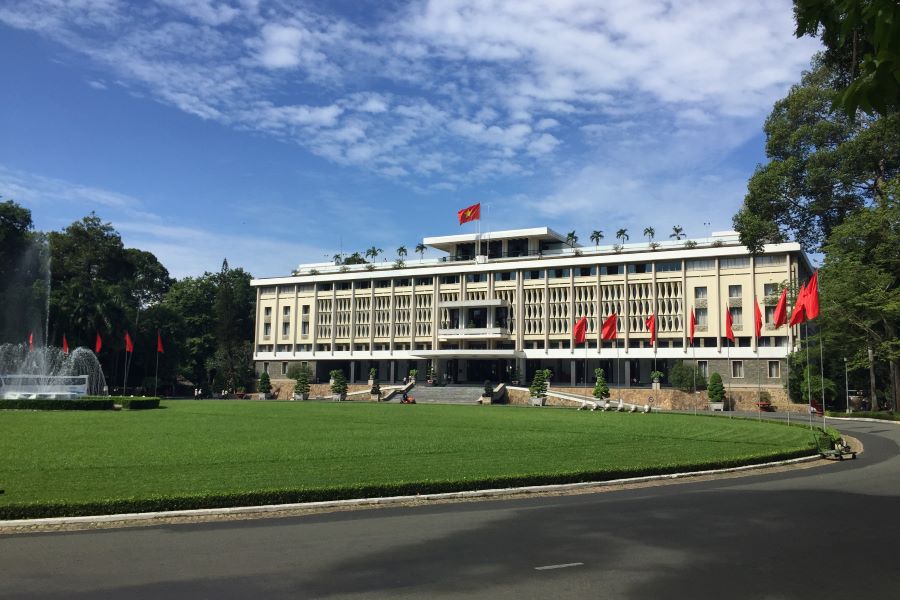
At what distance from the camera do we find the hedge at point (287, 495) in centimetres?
1095

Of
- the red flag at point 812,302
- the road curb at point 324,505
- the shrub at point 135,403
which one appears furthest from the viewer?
the shrub at point 135,403

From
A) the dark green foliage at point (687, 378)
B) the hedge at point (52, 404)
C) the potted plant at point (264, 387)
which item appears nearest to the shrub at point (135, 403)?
the hedge at point (52, 404)

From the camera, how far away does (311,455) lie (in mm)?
18328

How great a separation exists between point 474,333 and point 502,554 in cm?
6573

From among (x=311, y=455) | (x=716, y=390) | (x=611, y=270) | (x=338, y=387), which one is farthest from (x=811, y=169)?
(x=338, y=387)

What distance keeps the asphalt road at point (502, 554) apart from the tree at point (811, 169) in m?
32.3

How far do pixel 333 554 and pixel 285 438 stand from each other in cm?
1449

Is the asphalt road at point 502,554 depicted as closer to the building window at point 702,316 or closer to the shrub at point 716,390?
the shrub at point 716,390

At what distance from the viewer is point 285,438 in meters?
22.9

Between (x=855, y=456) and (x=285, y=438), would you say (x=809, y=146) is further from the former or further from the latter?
(x=285, y=438)

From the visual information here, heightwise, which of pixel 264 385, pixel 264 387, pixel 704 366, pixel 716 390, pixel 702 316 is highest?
pixel 702 316

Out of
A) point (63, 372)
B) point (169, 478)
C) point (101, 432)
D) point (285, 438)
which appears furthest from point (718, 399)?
point (63, 372)

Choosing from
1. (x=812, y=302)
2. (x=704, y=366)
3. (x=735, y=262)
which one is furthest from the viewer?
(x=735, y=262)

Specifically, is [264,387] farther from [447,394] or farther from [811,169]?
[811,169]
